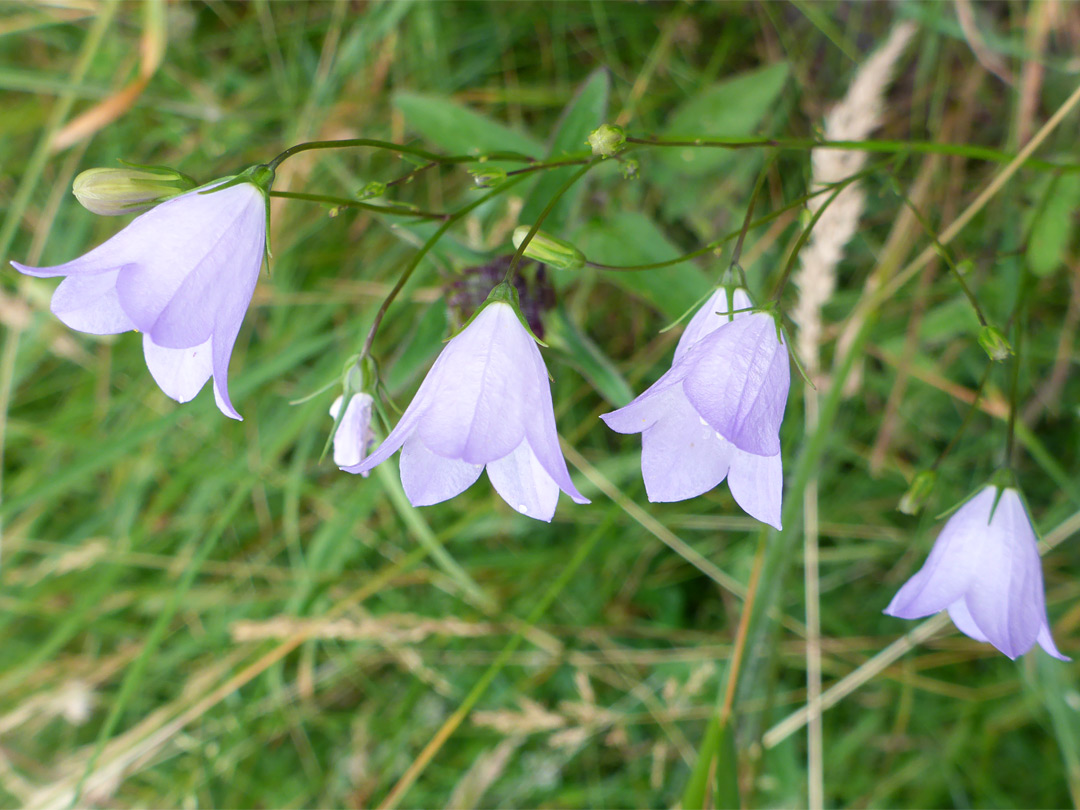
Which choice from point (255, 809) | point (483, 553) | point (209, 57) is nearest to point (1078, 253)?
point (483, 553)

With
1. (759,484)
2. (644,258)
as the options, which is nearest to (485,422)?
(759,484)

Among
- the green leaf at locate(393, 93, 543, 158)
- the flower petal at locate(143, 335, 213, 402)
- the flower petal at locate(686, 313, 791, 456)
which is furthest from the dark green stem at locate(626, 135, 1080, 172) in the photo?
the flower petal at locate(143, 335, 213, 402)

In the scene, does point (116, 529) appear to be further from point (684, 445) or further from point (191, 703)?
point (684, 445)

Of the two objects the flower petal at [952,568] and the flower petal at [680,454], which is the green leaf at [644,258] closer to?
the flower petal at [680,454]

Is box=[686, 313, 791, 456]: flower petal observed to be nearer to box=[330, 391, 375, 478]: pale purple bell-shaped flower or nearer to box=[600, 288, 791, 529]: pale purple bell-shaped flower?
box=[600, 288, 791, 529]: pale purple bell-shaped flower

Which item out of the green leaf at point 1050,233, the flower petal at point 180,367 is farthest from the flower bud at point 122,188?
the green leaf at point 1050,233

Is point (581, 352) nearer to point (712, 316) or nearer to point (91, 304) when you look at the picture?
point (712, 316)
